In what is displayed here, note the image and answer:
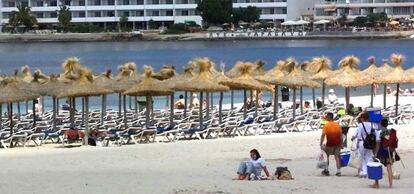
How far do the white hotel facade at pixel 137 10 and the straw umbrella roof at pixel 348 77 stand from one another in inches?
4529

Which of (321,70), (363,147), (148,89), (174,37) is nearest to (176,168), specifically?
(363,147)

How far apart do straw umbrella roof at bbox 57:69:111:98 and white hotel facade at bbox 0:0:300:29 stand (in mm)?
121324

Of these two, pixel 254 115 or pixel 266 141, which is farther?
pixel 254 115

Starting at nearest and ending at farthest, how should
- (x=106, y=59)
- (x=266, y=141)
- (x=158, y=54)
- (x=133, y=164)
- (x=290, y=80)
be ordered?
(x=133, y=164), (x=266, y=141), (x=290, y=80), (x=106, y=59), (x=158, y=54)

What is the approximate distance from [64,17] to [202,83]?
128073 mm

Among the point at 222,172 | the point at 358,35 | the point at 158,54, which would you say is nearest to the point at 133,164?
the point at 222,172

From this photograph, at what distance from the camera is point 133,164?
19859 millimetres

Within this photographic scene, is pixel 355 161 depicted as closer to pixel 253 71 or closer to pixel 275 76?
pixel 275 76

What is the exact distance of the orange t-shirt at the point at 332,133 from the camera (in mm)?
16375

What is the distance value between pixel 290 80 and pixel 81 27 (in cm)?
13000

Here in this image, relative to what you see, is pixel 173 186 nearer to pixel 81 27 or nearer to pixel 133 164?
pixel 133 164

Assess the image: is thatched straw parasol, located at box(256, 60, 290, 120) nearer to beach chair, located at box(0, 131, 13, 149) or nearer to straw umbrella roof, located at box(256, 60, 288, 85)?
straw umbrella roof, located at box(256, 60, 288, 85)

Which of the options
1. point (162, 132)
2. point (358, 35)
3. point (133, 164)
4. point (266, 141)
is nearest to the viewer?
point (133, 164)

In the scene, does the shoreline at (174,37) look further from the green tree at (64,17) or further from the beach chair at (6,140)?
the beach chair at (6,140)
